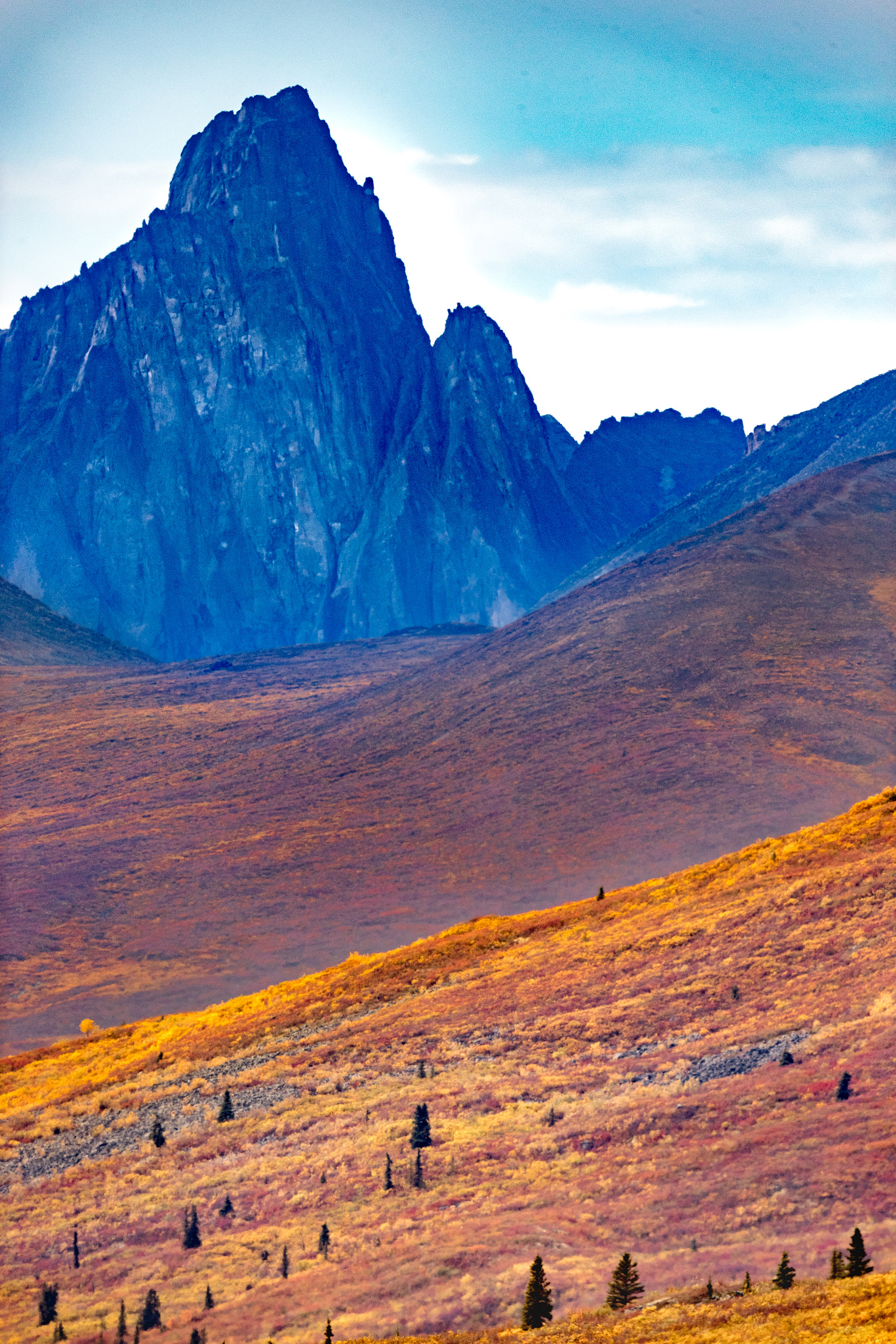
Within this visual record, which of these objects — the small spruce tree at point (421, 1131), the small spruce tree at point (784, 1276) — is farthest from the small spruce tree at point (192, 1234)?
the small spruce tree at point (784, 1276)

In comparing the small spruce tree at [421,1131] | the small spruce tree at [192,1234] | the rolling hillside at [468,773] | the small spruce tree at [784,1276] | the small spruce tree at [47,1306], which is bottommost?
the small spruce tree at [47,1306]

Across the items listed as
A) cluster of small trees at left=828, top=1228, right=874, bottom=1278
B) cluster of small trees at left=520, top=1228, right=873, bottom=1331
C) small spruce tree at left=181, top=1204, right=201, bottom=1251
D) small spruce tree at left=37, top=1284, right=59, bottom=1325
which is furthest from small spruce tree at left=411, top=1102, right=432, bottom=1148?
cluster of small trees at left=828, top=1228, right=874, bottom=1278

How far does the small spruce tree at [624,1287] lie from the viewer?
19.0 meters

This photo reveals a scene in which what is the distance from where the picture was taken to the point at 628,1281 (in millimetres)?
19141

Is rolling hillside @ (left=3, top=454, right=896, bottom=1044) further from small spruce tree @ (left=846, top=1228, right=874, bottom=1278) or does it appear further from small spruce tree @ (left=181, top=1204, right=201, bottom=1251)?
small spruce tree @ (left=846, top=1228, right=874, bottom=1278)

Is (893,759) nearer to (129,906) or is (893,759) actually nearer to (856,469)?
(129,906)

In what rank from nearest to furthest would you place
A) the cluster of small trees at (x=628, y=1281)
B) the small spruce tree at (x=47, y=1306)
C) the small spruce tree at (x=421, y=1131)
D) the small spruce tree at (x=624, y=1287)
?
the cluster of small trees at (x=628, y=1281)
the small spruce tree at (x=624, y=1287)
the small spruce tree at (x=47, y=1306)
the small spruce tree at (x=421, y=1131)

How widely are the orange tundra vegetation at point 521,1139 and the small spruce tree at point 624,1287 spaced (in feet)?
0.87

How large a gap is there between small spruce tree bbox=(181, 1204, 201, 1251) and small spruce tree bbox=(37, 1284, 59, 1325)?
265 centimetres

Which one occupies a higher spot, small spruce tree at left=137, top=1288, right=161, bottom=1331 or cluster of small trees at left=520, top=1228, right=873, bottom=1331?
cluster of small trees at left=520, top=1228, right=873, bottom=1331

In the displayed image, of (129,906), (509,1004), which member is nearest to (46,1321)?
(509,1004)

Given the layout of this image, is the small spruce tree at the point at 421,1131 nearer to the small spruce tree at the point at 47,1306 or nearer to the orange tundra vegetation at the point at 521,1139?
the orange tundra vegetation at the point at 521,1139

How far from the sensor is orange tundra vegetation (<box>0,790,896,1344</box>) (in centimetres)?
2128

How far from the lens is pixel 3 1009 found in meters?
78.2
